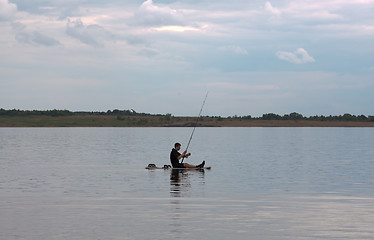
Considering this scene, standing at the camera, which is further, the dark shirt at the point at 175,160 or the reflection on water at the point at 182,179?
the dark shirt at the point at 175,160

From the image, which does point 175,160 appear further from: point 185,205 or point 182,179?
point 185,205

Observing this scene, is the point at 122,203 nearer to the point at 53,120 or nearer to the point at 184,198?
the point at 184,198

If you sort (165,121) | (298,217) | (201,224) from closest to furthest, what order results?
(201,224) → (298,217) → (165,121)

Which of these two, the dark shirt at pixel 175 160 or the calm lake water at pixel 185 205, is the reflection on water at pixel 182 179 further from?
the dark shirt at pixel 175 160

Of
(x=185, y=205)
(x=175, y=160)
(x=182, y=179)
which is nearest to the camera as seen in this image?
(x=185, y=205)

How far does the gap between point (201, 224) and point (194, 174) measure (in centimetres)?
1506

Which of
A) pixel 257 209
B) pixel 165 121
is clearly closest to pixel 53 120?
pixel 165 121

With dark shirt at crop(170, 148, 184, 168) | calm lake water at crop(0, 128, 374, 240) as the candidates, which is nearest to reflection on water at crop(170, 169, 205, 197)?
calm lake water at crop(0, 128, 374, 240)

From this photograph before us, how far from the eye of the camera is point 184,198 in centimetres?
1838

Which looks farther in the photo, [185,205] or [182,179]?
[182,179]

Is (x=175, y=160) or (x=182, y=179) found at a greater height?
(x=175, y=160)

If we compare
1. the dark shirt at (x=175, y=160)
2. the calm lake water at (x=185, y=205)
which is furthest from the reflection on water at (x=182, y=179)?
the dark shirt at (x=175, y=160)

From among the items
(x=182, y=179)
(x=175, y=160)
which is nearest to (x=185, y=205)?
(x=182, y=179)

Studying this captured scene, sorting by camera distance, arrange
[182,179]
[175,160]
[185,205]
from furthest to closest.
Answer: [175,160] < [182,179] < [185,205]
